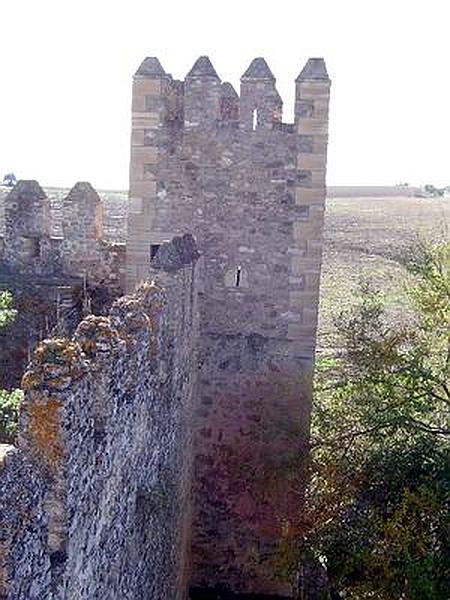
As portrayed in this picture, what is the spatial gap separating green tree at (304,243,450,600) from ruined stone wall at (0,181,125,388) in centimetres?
358

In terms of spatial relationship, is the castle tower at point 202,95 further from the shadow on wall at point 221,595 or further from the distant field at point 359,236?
the shadow on wall at point 221,595

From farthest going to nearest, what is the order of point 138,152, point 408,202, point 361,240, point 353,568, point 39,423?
point 408,202, point 361,240, point 138,152, point 353,568, point 39,423

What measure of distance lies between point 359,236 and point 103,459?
31.9 meters

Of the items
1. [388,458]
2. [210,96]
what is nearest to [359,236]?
[210,96]

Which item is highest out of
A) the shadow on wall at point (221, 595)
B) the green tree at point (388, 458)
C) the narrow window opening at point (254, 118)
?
the narrow window opening at point (254, 118)

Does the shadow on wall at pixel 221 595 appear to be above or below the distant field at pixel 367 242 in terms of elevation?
below

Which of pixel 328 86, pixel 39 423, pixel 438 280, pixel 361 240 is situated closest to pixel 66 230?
pixel 328 86

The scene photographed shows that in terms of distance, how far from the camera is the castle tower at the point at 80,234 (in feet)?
43.4

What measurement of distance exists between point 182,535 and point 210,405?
6.32ft

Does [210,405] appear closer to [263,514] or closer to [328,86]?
[263,514]

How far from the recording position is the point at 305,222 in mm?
12180

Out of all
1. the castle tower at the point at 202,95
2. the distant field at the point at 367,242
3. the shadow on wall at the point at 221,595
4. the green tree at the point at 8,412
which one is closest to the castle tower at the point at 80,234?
the castle tower at the point at 202,95

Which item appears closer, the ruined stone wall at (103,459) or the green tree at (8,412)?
the ruined stone wall at (103,459)

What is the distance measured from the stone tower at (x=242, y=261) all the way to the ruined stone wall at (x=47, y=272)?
866 mm
